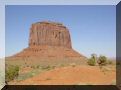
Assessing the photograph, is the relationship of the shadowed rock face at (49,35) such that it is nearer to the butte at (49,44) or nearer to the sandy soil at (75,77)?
the butte at (49,44)

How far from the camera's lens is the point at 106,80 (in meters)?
16.2

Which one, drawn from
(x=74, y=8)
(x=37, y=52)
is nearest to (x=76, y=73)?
(x=74, y=8)

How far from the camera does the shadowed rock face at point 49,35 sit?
36.0m

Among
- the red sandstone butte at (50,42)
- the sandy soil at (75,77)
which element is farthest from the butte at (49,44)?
the sandy soil at (75,77)

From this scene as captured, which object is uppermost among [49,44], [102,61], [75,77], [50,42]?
[50,42]

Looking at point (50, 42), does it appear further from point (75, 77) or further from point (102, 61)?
point (75, 77)

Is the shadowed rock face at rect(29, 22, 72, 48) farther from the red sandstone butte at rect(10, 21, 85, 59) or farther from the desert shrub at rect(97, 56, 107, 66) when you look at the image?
the desert shrub at rect(97, 56, 107, 66)

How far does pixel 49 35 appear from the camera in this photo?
3697cm

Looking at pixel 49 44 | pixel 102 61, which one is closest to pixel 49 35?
pixel 49 44

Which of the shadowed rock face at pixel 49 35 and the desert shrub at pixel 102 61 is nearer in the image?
the desert shrub at pixel 102 61

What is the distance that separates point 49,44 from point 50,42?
0.35 metres

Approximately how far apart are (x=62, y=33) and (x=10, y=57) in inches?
376

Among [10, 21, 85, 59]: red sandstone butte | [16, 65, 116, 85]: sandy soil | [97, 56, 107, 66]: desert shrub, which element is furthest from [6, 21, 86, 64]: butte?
[16, 65, 116, 85]: sandy soil

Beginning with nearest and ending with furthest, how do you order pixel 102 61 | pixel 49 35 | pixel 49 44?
pixel 102 61
pixel 49 44
pixel 49 35
